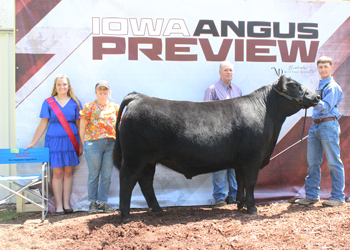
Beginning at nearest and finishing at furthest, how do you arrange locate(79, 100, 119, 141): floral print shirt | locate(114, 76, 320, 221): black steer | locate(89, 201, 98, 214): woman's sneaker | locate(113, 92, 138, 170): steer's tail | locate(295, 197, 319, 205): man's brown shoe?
locate(114, 76, 320, 221): black steer
locate(113, 92, 138, 170): steer's tail
locate(79, 100, 119, 141): floral print shirt
locate(89, 201, 98, 214): woman's sneaker
locate(295, 197, 319, 205): man's brown shoe

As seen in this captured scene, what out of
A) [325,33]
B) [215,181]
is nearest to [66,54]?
[215,181]

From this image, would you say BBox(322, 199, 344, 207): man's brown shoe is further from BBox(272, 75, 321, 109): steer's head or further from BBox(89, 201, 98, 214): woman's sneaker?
BBox(89, 201, 98, 214): woman's sneaker

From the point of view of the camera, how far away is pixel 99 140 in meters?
4.13

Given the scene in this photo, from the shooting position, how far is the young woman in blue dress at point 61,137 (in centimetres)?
420

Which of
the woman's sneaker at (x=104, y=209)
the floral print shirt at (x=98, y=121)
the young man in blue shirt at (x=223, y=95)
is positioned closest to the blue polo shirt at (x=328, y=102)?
the young man in blue shirt at (x=223, y=95)

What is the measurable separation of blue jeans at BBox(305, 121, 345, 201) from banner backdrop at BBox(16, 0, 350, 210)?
0.42 metres

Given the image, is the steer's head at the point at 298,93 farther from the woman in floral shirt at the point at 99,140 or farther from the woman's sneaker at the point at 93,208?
the woman's sneaker at the point at 93,208

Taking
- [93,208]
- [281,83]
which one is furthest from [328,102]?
[93,208]

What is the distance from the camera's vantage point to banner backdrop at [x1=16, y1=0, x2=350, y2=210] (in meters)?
4.45

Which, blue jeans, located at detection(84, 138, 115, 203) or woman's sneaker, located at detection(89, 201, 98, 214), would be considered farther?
woman's sneaker, located at detection(89, 201, 98, 214)

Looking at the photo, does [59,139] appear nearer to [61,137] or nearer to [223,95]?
[61,137]

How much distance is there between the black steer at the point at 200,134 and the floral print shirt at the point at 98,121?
37 centimetres

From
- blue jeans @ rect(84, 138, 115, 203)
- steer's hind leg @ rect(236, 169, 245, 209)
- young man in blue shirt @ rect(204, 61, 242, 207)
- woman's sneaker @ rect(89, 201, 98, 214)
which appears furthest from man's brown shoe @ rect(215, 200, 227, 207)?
woman's sneaker @ rect(89, 201, 98, 214)

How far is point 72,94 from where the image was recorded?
14.3 ft
